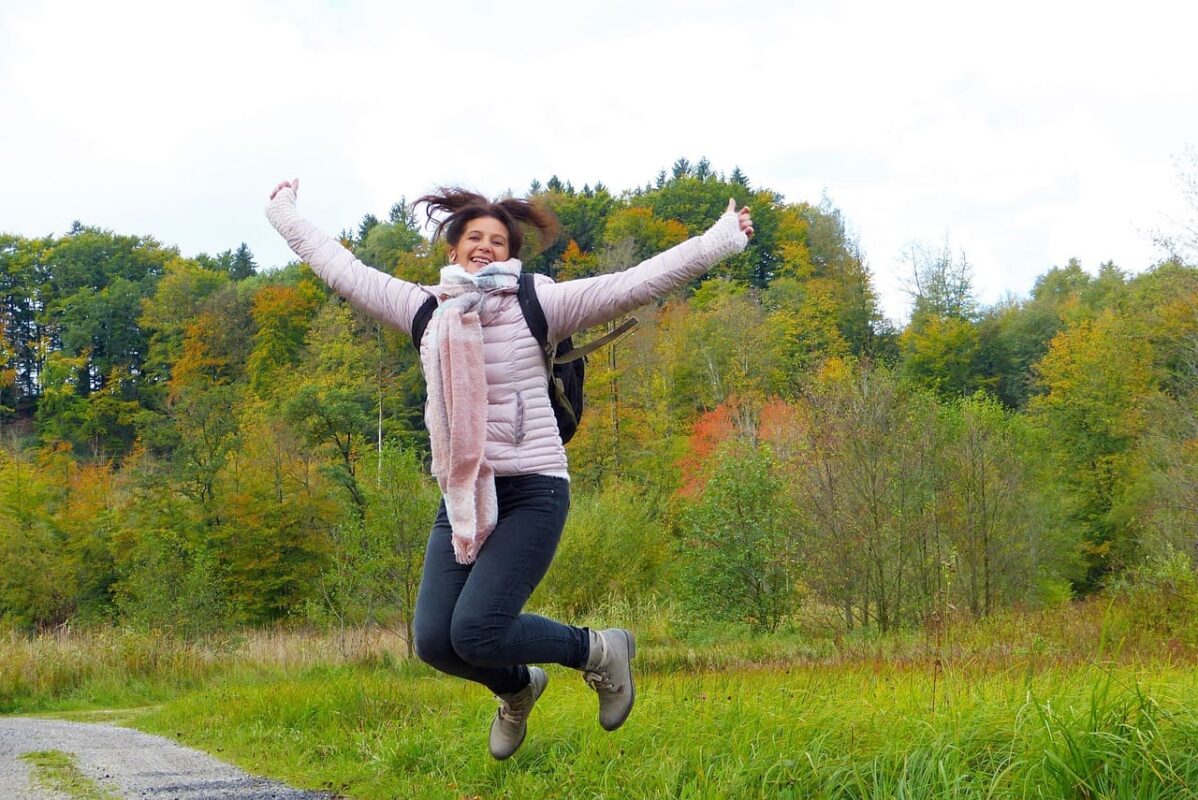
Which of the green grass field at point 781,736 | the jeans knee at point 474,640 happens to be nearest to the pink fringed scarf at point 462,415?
the jeans knee at point 474,640

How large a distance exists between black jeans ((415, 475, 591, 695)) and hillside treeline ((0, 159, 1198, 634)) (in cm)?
124

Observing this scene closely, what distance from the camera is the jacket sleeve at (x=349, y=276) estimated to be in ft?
13.0

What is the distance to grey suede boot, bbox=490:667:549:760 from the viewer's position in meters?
4.20

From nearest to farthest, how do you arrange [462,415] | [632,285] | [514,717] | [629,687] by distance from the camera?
[462,415]
[632,285]
[629,687]
[514,717]

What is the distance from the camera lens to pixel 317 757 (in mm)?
5898

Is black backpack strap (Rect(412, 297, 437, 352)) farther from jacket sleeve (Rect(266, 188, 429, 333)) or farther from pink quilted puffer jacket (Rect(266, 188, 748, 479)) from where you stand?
pink quilted puffer jacket (Rect(266, 188, 748, 479))

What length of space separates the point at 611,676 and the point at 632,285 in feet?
4.99

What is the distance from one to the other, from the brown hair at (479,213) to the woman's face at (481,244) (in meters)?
0.03

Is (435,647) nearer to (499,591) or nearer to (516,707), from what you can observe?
(499,591)

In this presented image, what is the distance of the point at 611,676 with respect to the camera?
160 inches

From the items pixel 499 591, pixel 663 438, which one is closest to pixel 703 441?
pixel 663 438

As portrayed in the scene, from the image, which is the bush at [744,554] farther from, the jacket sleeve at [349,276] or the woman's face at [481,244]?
the jacket sleeve at [349,276]

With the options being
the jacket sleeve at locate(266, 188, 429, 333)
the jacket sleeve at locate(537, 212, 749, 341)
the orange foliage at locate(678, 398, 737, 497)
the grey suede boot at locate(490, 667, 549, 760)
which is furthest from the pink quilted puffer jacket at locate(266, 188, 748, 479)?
the orange foliage at locate(678, 398, 737, 497)

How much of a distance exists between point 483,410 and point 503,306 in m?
0.41
